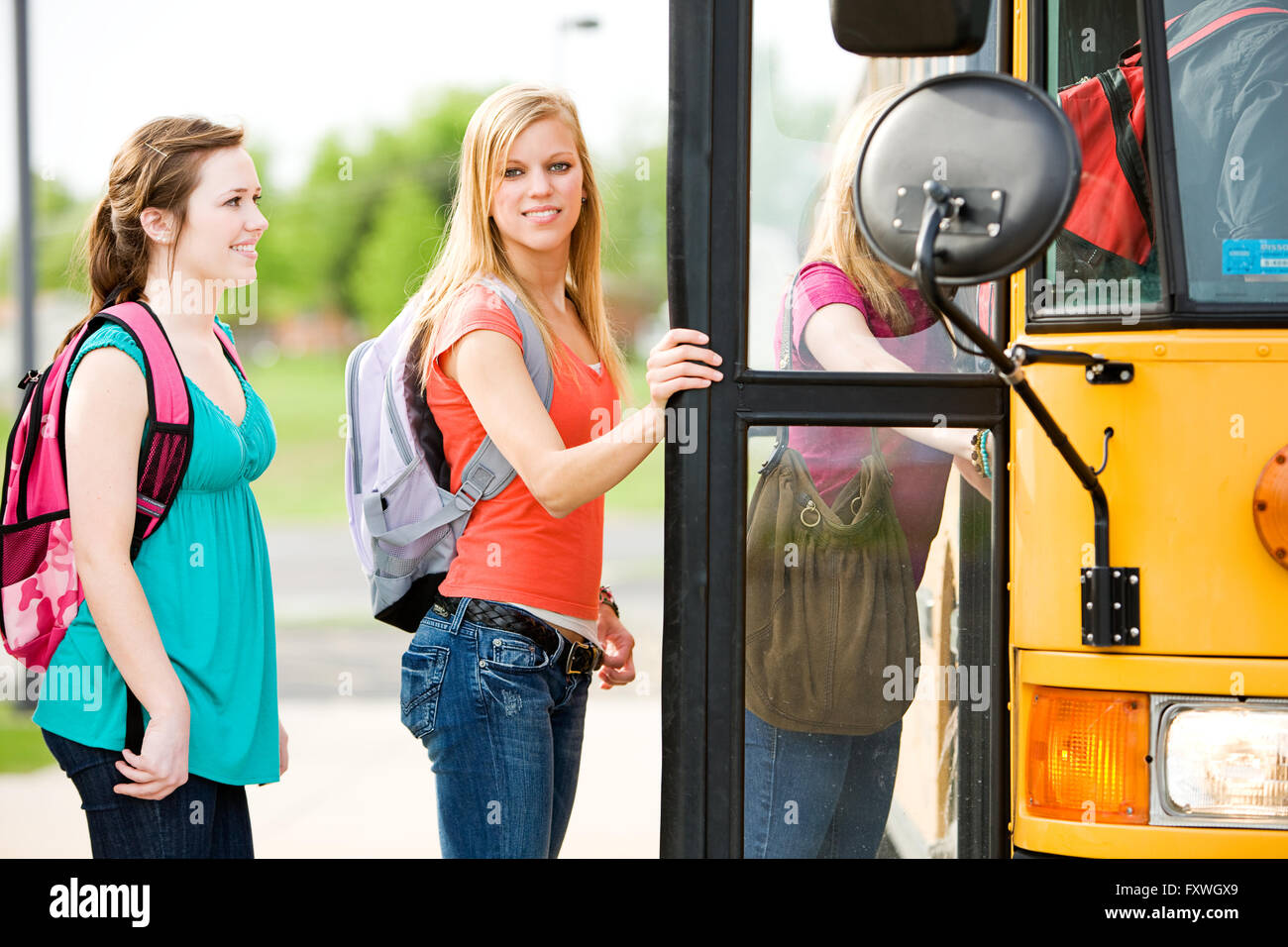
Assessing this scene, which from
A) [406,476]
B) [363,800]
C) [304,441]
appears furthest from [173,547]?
[304,441]

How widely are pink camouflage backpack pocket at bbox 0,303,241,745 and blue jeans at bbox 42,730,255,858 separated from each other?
174 millimetres

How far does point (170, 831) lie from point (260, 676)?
0.31 metres

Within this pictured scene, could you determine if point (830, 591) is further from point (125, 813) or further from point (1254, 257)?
point (125, 813)

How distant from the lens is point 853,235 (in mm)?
1909

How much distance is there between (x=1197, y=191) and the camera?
1.82m

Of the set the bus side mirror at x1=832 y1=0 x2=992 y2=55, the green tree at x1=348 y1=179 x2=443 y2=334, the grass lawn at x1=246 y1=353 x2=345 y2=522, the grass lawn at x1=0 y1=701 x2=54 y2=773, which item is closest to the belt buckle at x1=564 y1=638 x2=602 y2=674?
the bus side mirror at x1=832 y1=0 x2=992 y2=55

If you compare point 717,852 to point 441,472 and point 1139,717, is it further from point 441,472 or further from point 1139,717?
point 441,472

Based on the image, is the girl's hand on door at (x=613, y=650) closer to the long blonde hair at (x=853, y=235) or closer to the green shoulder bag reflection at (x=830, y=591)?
the green shoulder bag reflection at (x=830, y=591)

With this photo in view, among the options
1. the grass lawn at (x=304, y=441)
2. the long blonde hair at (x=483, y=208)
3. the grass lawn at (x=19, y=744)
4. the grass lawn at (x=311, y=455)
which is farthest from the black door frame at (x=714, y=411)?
the grass lawn at (x=304, y=441)

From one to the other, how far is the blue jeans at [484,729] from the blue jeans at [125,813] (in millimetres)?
406

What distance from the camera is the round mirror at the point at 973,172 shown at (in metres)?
1.56

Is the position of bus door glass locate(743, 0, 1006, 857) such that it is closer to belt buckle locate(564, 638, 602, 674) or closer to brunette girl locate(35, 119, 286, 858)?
belt buckle locate(564, 638, 602, 674)

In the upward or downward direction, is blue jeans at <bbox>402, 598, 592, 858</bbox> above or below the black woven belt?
below

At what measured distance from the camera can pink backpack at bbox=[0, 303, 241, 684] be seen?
6.90 feet
